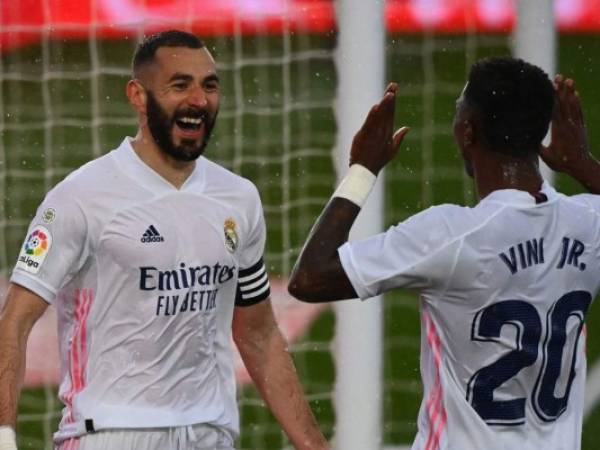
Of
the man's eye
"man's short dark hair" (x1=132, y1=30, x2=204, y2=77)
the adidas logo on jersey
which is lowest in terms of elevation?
the adidas logo on jersey

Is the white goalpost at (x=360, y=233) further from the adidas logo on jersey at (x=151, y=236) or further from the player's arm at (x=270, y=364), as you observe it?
the adidas logo on jersey at (x=151, y=236)

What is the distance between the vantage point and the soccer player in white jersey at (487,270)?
3.79 metres

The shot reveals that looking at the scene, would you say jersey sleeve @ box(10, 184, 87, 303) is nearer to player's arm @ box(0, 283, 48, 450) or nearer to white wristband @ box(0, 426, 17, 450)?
player's arm @ box(0, 283, 48, 450)

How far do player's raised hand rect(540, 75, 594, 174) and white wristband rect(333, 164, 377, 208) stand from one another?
0.51m

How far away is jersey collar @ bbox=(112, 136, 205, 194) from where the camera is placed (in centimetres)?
466

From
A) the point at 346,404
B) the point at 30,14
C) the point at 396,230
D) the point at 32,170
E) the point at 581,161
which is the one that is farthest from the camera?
the point at 32,170

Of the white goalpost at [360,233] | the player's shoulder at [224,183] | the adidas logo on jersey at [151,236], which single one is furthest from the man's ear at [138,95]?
the white goalpost at [360,233]

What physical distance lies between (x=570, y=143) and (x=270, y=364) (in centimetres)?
124

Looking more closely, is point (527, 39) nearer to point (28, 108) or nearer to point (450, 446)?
point (450, 446)

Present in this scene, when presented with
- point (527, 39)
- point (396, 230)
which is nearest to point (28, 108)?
point (527, 39)

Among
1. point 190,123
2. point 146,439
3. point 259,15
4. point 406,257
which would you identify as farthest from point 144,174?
point 259,15

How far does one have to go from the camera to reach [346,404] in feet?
20.3

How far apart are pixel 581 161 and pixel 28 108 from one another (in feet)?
33.2

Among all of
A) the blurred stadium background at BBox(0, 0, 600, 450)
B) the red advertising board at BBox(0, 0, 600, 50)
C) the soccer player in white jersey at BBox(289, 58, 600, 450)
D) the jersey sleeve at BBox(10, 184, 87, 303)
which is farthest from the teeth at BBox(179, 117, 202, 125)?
the red advertising board at BBox(0, 0, 600, 50)
